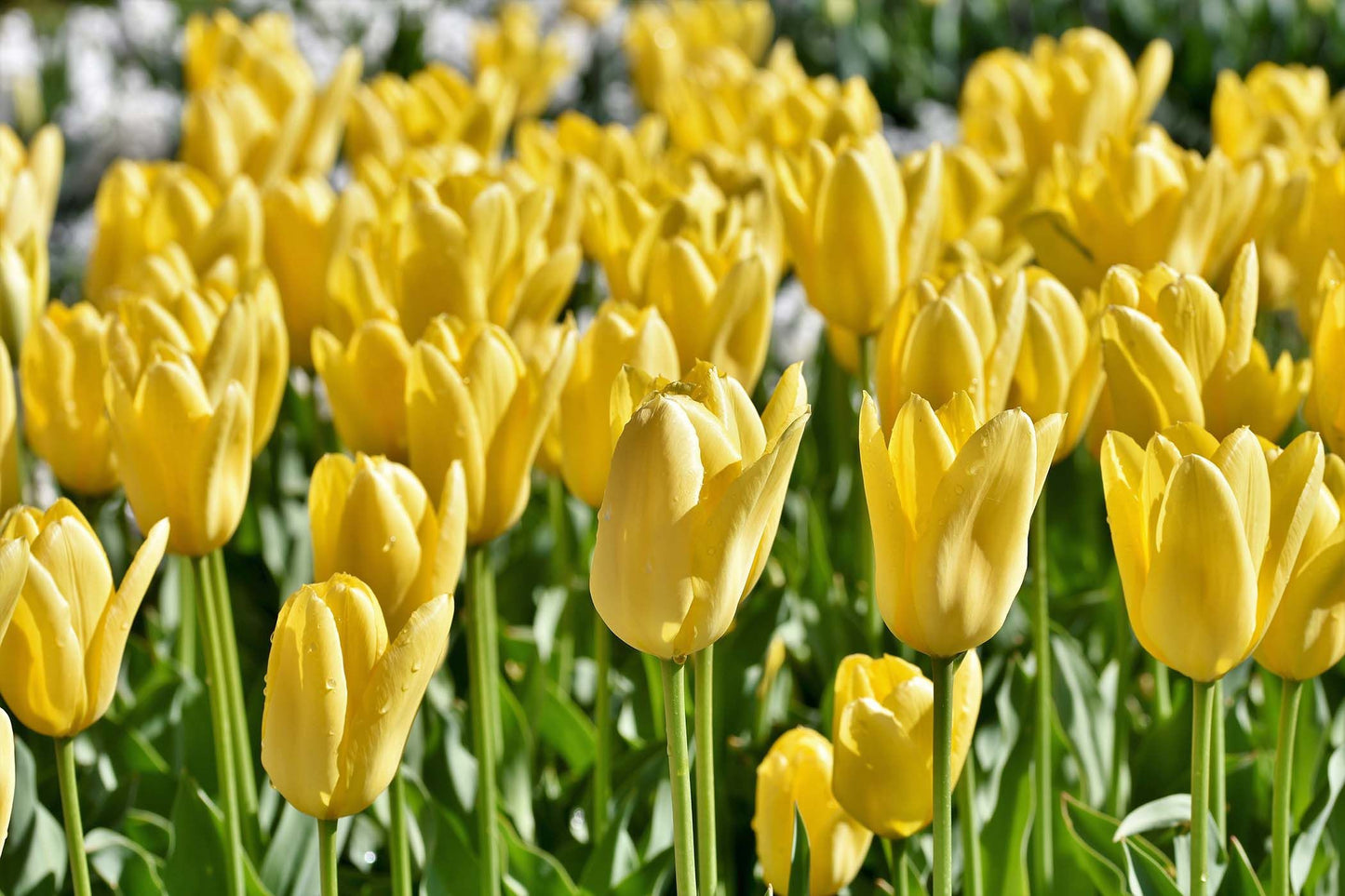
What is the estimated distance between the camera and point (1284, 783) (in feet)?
3.32

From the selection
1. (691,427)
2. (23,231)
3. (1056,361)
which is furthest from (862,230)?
(23,231)

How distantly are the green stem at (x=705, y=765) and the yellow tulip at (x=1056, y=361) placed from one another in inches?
16.3

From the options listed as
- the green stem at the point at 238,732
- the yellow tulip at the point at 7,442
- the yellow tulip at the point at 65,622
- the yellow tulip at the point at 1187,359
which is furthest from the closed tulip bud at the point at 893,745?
the yellow tulip at the point at 7,442

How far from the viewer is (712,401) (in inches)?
34.7

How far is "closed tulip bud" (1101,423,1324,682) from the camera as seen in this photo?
2.87 feet

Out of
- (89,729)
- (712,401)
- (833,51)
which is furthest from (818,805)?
(833,51)

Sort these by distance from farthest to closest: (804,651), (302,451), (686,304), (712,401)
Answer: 1. (302,451)
2. (804,651)
3. (686,304)
4. (712,401)

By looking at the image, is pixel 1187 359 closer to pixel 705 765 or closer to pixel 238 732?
pixel 705 765

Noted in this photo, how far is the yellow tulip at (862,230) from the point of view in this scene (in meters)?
1.47

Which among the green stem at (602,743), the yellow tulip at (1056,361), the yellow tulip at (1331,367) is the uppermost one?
the yellow tulip at (1331,367)

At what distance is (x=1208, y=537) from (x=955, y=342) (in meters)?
0.30

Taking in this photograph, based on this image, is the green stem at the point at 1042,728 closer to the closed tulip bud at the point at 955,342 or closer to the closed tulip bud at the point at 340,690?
the closed tulip bud at the point at 955,342

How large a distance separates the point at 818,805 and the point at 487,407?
377mm

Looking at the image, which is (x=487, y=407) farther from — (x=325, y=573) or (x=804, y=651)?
(x=804, y=651)
